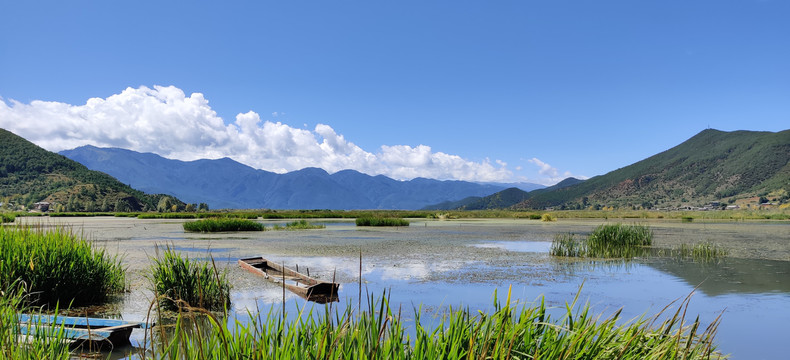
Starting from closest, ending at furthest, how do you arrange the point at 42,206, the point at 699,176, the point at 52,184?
the point at 42,206 < the point at 52,184 < the point at 699,176

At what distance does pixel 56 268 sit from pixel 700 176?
153 m

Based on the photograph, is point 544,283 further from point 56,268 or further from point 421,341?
point 56,268

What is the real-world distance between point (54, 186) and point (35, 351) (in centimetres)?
11997

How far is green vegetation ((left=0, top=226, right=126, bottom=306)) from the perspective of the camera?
9039 millimetres

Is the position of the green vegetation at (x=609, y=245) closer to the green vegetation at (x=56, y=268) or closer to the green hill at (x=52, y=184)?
the green vegetation at (x=56, y=268)

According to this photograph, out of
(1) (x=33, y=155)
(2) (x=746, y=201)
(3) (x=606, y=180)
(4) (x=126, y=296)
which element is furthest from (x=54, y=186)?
(3) (x=606, y=180)

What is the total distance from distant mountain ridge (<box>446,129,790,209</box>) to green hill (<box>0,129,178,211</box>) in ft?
391

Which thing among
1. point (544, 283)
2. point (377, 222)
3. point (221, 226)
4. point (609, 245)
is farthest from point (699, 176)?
point (544, 283)

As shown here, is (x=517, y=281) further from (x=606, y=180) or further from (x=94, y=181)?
(x=606, y=180)

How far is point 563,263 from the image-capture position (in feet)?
58.0

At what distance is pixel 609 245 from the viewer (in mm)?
21547

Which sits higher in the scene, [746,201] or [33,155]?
[33,155]

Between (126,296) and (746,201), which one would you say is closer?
(126,296)

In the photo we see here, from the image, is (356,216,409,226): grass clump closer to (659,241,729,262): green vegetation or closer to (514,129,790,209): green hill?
(659,241,729,262): green vegetation
